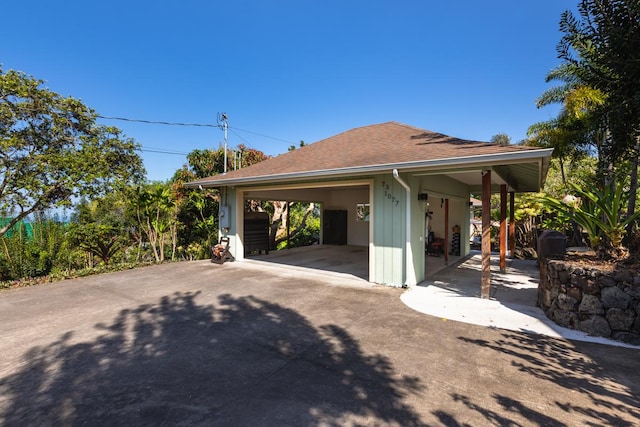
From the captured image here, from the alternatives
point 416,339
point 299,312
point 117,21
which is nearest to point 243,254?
point 299,312

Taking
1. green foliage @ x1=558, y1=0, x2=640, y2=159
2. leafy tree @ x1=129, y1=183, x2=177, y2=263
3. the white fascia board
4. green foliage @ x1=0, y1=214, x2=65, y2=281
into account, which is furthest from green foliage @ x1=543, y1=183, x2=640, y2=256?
green foliage @ x1=0, y1=214, x2=65, y2=281

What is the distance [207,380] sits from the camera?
2.79 m

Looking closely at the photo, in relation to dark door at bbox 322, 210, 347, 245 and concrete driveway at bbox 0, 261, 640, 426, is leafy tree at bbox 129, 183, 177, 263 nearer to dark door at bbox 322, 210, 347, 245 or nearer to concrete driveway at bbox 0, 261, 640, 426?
concrete driveway at bbox 0, 261, 640, 426

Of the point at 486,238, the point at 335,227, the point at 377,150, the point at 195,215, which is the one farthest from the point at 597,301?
the point at 335,227

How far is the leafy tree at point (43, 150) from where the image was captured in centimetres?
784

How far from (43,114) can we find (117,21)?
366 cm

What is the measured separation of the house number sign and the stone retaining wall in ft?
9.75

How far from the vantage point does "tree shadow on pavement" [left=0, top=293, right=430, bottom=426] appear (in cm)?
229

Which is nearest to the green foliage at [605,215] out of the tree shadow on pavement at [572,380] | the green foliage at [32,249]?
the tree shadow on pavement at [572,380]

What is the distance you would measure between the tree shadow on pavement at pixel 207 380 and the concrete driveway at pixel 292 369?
0.6 inches

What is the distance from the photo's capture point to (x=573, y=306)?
4.04 metres

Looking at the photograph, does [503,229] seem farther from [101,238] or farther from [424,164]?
[101,238]

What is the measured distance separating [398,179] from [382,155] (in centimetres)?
108

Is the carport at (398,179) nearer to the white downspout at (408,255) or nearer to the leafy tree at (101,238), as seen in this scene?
the white downspout at (408,255)
